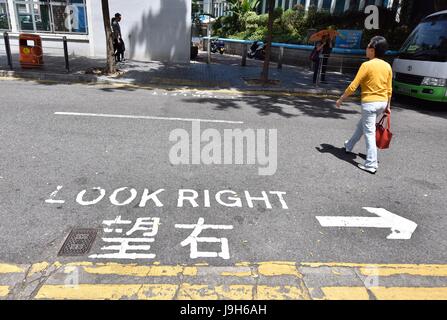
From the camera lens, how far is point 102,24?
16141 millimetres

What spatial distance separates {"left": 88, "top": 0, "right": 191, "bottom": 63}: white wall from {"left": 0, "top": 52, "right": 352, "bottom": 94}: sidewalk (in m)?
1.02

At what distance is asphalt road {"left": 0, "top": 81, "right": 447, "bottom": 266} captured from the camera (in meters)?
3.29

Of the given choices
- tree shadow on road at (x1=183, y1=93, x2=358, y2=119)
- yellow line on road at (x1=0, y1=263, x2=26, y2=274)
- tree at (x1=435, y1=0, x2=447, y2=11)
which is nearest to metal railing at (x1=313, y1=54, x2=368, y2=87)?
tree shadow on road at (x1=183, y1=93, x2=358, y2=119)

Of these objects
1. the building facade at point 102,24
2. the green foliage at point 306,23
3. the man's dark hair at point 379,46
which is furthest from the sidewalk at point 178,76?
the man's dark hair at point 379,46

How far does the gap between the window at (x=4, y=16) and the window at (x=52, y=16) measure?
0.50 meters

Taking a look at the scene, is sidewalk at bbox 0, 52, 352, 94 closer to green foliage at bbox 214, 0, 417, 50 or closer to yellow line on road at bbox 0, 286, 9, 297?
green foliage at bbox 214, 0, 417, 50

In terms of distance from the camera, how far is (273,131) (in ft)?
23.0

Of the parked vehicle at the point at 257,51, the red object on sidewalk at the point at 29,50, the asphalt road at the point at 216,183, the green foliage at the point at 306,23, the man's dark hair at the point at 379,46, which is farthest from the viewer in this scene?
the parked vehicle at the point at 257,51

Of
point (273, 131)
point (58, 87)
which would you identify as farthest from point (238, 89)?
point (58, 87)

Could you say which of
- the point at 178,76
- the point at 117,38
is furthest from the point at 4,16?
the point at 178,76

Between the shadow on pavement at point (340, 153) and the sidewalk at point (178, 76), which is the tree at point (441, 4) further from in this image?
the shadow on pavement at point (340, 153)

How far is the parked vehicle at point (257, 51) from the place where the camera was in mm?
Answer: 21634

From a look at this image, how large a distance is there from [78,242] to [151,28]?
14.8 metres
